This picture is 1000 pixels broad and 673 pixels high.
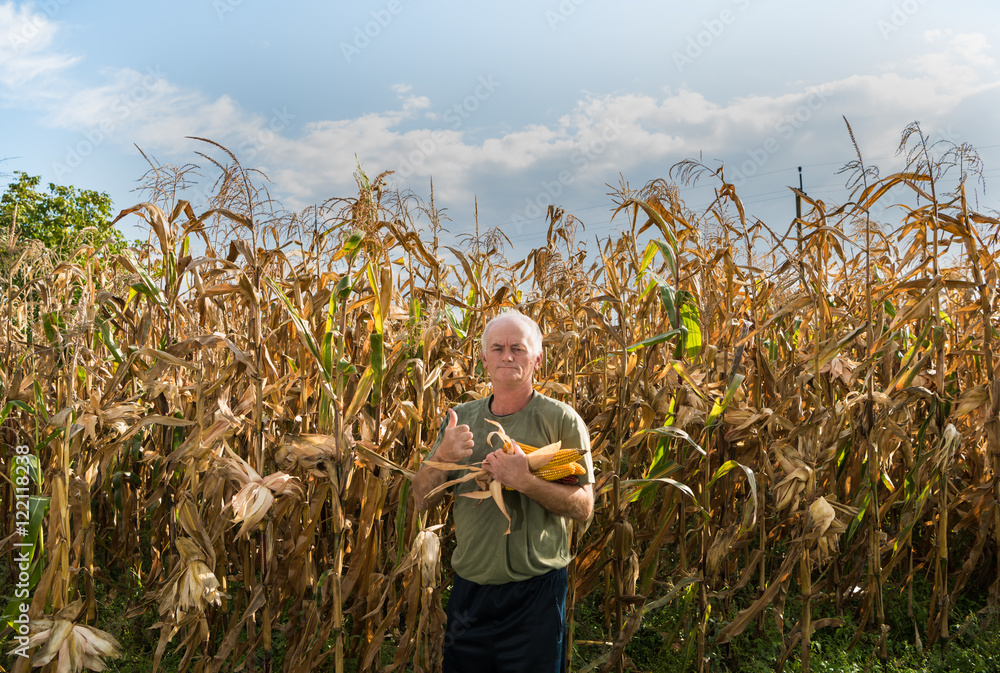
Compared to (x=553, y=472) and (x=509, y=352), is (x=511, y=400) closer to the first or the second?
(x=509, y=352)

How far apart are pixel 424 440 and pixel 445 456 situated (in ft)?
2.83

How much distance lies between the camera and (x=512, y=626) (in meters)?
2.16

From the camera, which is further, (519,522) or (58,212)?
(58,212)

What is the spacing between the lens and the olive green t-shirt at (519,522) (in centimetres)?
213

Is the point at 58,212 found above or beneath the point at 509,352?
above

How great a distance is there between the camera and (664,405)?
2.83 metres

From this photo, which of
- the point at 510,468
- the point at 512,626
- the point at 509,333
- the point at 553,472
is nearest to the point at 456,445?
the point at 510,468

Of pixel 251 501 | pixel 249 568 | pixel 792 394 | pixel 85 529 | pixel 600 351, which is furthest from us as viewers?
pixel 600 351

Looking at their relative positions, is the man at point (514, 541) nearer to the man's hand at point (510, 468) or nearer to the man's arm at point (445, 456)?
the man's arm at point (445, 456)

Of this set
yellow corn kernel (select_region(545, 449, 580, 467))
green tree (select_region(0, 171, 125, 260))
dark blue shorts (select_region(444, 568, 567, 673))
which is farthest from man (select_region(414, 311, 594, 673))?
green tree (select_region(0, 171, 125, 260))

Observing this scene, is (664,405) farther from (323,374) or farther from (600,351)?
(323,374)

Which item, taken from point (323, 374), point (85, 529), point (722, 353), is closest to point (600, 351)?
point (722, 353)

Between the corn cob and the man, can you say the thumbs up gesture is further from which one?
the corn cob

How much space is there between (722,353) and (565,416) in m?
1.35
